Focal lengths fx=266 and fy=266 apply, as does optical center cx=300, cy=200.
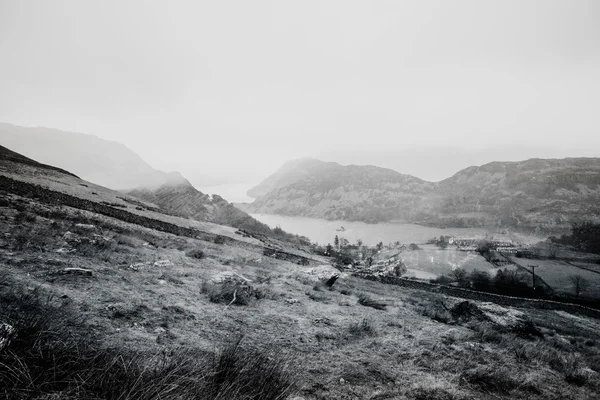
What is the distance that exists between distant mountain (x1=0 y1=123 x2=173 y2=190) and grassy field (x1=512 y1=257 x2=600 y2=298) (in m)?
95.8

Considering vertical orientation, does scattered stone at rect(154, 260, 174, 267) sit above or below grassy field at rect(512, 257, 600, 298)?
above

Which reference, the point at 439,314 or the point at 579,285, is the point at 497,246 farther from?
the point at 439,314

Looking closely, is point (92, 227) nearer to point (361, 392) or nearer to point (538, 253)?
point (361, 392)

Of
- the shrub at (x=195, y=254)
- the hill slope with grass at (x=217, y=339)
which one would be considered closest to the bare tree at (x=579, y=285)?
the hill slope with grass at (x=217, y=339)

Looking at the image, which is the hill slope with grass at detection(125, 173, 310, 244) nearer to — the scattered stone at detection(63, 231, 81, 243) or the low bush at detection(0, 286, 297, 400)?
the scattered stone at detection(63, 231, 81, 243)

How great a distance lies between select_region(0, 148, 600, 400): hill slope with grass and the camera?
1.90 metres

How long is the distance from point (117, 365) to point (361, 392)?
126 inches

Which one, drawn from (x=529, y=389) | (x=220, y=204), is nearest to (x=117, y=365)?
(x=529, y=389)

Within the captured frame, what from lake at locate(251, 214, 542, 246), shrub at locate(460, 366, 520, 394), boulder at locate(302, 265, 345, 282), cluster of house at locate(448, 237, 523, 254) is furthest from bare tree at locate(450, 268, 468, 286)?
lake at locate(251, 214, 542, 246)

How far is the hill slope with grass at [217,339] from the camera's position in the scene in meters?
1.90

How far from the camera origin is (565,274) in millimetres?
52625

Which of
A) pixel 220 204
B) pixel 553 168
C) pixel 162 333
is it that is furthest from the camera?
pixel 553 168

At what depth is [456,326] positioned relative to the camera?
28.5 feet

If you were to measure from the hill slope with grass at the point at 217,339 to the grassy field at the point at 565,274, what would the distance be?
4958cm
